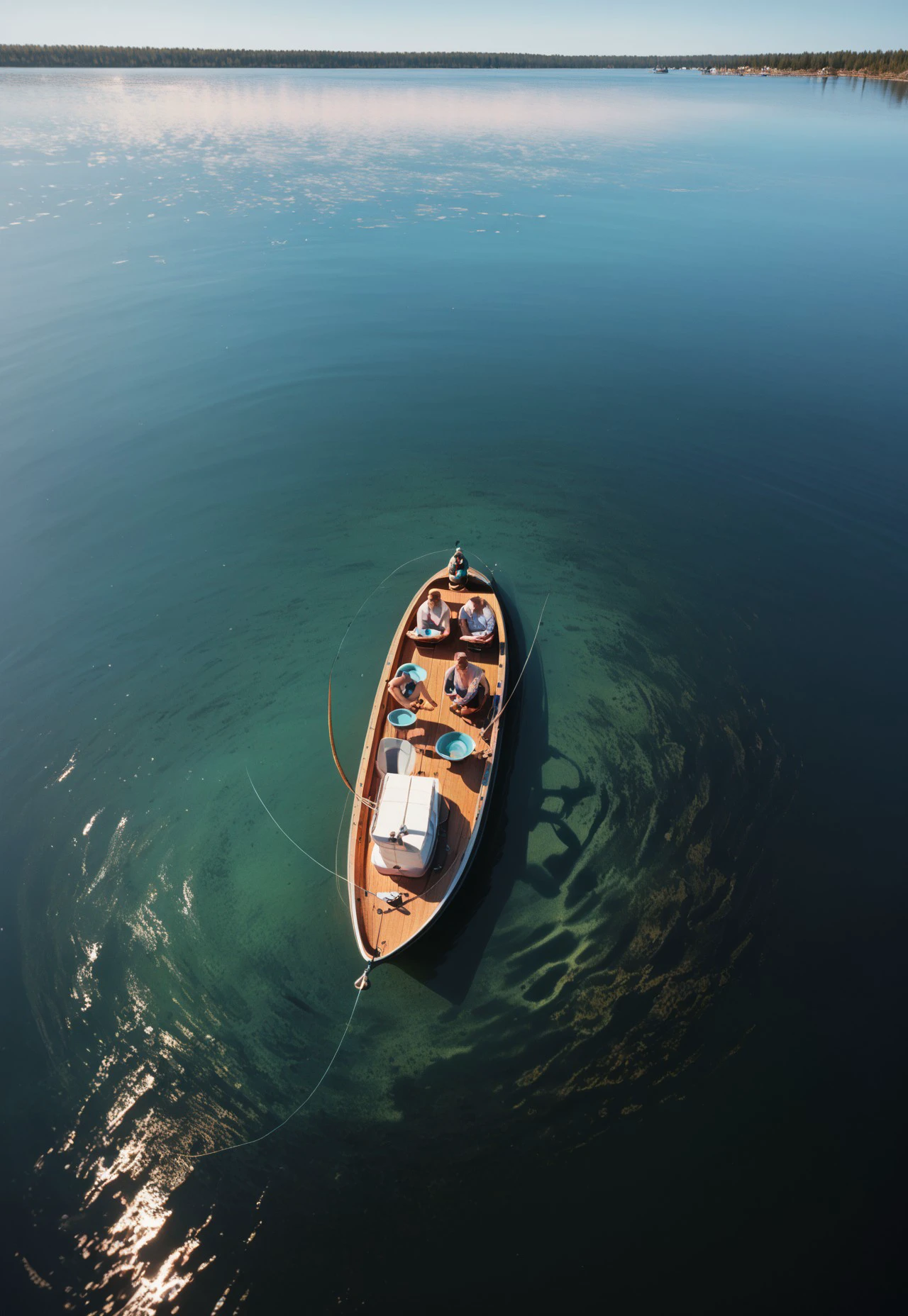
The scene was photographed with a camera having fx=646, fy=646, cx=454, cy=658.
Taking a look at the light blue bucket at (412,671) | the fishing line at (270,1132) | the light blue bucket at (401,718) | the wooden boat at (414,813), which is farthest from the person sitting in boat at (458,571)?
the fishing line at (270,1132)

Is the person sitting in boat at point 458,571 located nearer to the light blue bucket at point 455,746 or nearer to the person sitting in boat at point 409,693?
the person sitting in boat at point 409,693

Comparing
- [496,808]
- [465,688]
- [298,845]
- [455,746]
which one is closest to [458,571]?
[465,688]

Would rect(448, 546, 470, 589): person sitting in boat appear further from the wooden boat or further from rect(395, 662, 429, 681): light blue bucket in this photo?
rect(395, 662, 429, 681): light blue bucket

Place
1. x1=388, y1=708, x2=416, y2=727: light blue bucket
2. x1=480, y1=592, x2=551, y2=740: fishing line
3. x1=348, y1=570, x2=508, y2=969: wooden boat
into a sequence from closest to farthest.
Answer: x1=348, y1=570, x2=508, y2=969: wooden boat < x1=388, y1=708, x2=416, y2=727: light blue bucket < x1=480, y1=592, x2=551, y2=740: fishing line

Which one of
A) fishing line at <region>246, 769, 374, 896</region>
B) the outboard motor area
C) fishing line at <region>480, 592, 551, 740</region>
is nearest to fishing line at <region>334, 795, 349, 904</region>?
fishing line at <region>246, 769, 374, 896</region>

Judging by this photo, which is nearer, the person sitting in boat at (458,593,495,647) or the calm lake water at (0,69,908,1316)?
the calm lake water at (0,69,908,1316)

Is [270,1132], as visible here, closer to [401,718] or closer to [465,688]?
[401,718]

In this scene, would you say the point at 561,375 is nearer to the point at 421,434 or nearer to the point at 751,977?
the point at 421,434
